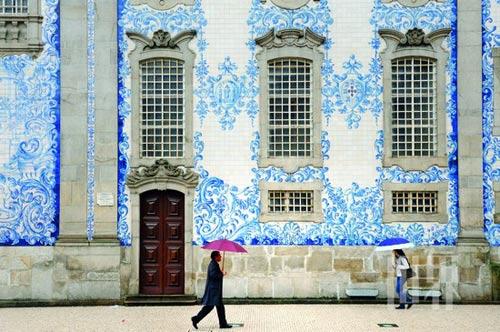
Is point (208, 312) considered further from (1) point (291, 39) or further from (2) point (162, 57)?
(1) point (291, 39)

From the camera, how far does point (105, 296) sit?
1706 cm

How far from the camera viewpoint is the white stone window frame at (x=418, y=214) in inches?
677

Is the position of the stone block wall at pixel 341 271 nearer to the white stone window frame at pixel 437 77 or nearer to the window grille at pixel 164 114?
the white stone window frame at pixel 437 77

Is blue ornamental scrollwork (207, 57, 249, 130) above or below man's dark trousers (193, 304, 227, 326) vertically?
above

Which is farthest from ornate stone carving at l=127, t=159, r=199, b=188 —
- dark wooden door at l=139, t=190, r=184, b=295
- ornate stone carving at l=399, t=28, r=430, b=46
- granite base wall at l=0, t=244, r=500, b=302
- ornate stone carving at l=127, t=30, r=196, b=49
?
ornate stone carving at l=399, t=28, r=430, b=46

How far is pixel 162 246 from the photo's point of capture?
683 inches

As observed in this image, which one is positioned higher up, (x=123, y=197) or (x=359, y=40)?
(x=359, y=40)

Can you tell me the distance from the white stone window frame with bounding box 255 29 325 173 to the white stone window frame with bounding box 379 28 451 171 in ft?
4.54

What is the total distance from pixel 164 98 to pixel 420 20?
5690 millimetres

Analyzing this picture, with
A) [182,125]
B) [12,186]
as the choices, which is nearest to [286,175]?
[182,125]

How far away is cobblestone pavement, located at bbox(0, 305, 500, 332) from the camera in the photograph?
45.2ft

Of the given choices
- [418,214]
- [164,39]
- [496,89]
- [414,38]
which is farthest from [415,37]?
[164,39]

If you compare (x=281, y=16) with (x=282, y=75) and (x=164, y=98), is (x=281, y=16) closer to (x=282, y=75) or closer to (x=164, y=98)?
(x=282, y=75)

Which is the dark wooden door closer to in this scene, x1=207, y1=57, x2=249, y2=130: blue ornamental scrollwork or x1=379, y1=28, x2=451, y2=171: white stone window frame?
x1=207, y1=57, x2=249, y2=130: blue ornamental scrollwork
